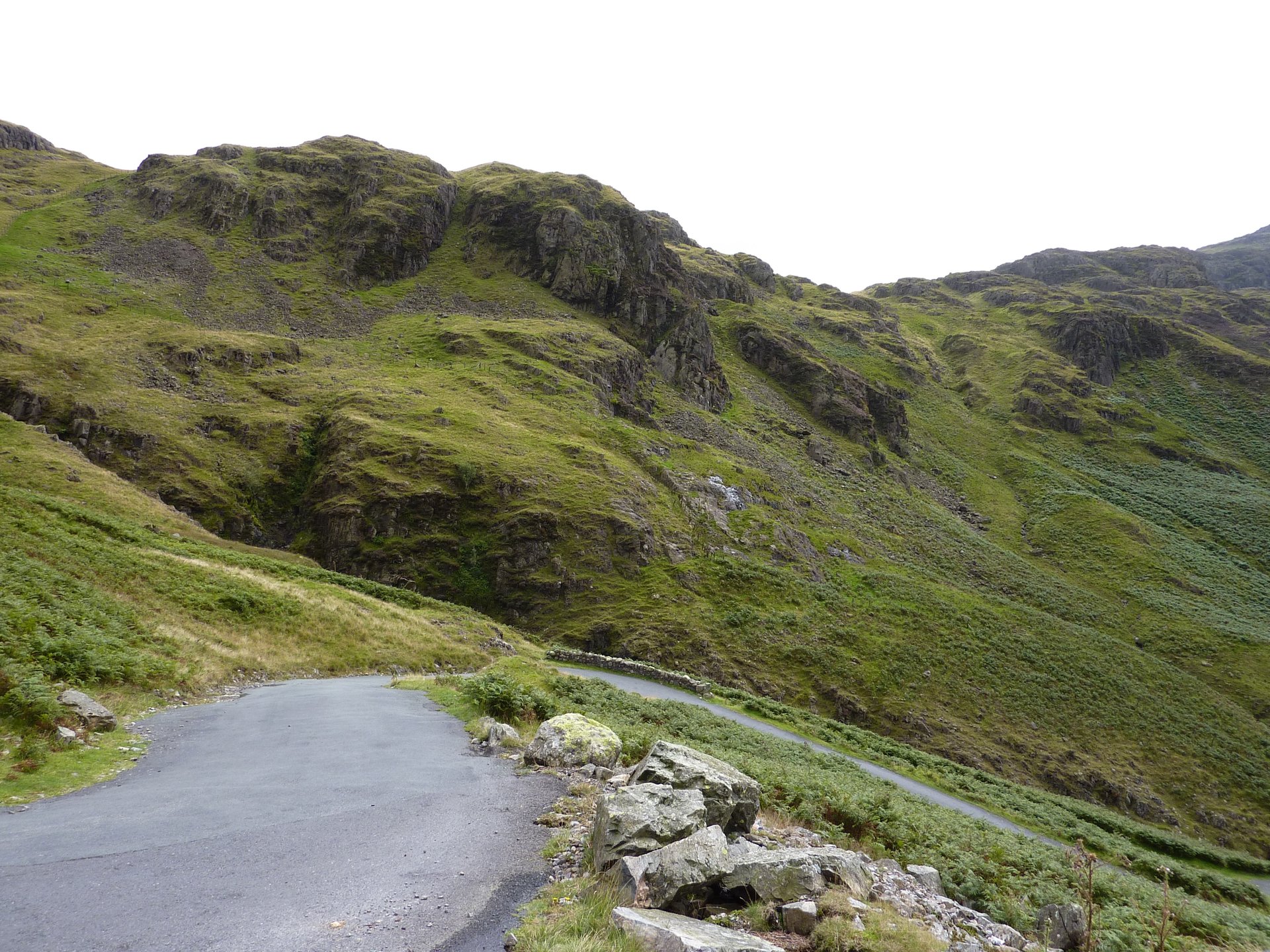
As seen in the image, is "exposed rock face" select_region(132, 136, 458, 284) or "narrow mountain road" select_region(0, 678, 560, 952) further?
"exposed rock face" select_region(132, 136, 458, 284)

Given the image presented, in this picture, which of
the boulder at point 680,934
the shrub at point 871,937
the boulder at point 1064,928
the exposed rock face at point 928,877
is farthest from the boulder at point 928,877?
the boulder at point 680,934

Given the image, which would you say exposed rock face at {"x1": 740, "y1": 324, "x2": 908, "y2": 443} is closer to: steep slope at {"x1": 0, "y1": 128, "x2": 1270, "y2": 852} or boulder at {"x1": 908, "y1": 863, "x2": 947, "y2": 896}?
steep slope at {"x1": 0, "y1": 128, "x2": 1270, "y2": 852}

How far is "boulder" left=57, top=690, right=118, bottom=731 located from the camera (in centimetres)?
1345

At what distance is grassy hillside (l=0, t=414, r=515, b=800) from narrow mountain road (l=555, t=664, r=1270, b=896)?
925cm

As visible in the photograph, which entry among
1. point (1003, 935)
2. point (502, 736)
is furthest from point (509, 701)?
point (1003, 935)

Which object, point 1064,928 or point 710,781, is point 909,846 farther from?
point 710,781

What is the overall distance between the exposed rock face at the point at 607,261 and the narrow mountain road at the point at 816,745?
72.6 meters

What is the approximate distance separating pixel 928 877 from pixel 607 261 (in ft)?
418

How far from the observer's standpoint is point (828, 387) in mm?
127312

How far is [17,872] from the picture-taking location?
6.96m

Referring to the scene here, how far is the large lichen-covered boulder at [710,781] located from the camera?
10.6 metres

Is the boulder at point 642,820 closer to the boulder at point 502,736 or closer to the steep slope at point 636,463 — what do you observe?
the boulder at point 502,736

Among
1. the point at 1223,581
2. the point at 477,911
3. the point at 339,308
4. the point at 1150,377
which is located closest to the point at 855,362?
the point at 1223,581

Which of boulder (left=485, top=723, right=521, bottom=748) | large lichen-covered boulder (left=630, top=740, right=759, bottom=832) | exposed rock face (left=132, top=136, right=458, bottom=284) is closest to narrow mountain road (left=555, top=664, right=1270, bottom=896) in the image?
boulder (left=485, top=723, right=521, bottom=748)
